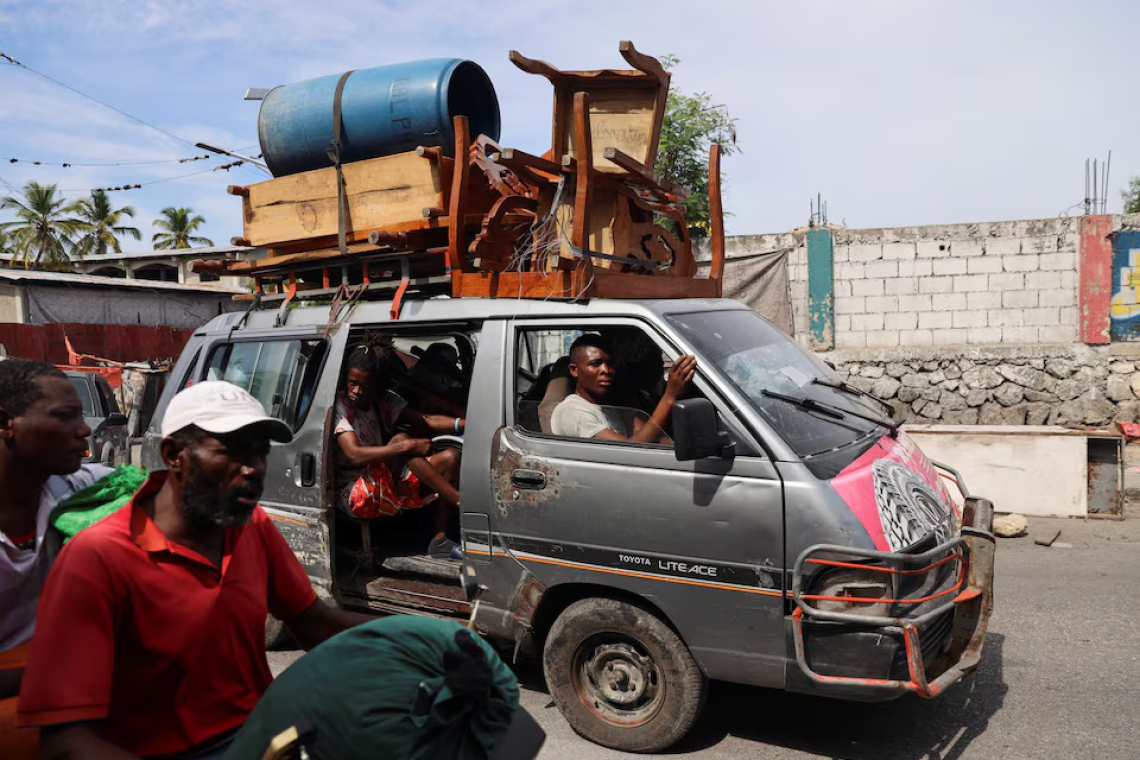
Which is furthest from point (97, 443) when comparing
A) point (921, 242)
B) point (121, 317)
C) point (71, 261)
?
point (71, 261)

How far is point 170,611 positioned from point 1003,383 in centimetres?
1233

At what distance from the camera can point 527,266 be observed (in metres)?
4.39

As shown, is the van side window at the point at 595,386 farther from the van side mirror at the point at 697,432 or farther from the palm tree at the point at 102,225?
the palm tree at the point at 102,225

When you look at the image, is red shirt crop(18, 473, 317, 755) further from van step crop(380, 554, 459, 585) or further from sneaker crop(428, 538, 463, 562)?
sneaker crop(428, 538, 463, 562)

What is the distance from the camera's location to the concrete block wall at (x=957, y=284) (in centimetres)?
1174

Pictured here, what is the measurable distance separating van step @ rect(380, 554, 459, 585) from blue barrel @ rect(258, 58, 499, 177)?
2.39 meters

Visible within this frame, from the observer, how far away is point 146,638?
178 cm

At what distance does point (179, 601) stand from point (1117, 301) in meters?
12.9

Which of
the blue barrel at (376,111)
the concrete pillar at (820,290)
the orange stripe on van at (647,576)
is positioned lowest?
the orange stripe on van at (647,576)

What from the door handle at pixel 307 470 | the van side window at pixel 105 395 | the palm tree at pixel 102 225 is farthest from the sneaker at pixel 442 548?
the palm tree at pixel 102 225

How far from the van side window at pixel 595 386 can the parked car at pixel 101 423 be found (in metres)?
7.34

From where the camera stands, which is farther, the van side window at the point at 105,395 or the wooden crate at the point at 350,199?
the van side window at the point at 105,395

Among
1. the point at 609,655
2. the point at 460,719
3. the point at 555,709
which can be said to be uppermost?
the point at 460,719

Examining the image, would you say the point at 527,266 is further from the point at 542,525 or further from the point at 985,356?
the point at 985,356
